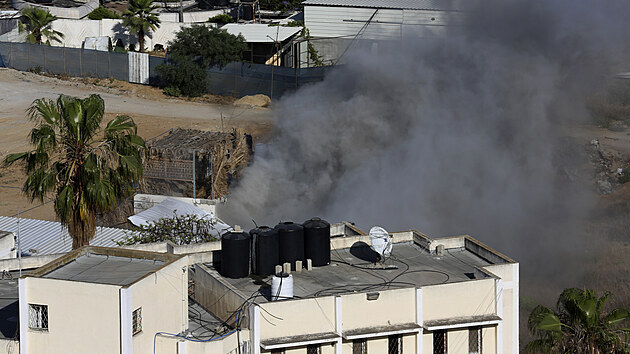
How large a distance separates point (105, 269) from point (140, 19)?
46.4 metres

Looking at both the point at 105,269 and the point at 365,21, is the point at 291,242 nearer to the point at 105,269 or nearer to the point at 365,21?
the point at 105,269

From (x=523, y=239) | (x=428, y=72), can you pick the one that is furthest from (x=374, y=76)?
(x=523, y=239)

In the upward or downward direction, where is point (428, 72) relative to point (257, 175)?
upward

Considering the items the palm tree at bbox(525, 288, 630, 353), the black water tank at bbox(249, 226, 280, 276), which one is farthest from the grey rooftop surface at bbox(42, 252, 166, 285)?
the palm tree at bbox(525, 288, 630, 353)

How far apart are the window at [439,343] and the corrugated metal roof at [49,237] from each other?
35.4ft

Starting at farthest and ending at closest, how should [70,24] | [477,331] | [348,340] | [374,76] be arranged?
1. [70,24]
2. [374,76]
3. [477,331]
4. [348,340]

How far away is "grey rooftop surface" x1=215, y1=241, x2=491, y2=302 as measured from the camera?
16.5 m

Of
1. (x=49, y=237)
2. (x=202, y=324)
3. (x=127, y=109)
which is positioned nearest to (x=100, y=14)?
(x=127, y=109)

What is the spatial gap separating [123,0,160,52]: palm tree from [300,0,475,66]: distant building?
9.99 meters

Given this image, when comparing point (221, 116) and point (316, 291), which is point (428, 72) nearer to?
point (221, 116)

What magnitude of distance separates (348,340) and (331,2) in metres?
42.3

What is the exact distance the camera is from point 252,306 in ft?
46.9

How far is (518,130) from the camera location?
41.6 meters

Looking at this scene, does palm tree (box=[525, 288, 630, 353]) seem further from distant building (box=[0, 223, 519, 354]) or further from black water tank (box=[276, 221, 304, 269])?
black water tank (box=[276, 221, 304, 269])
